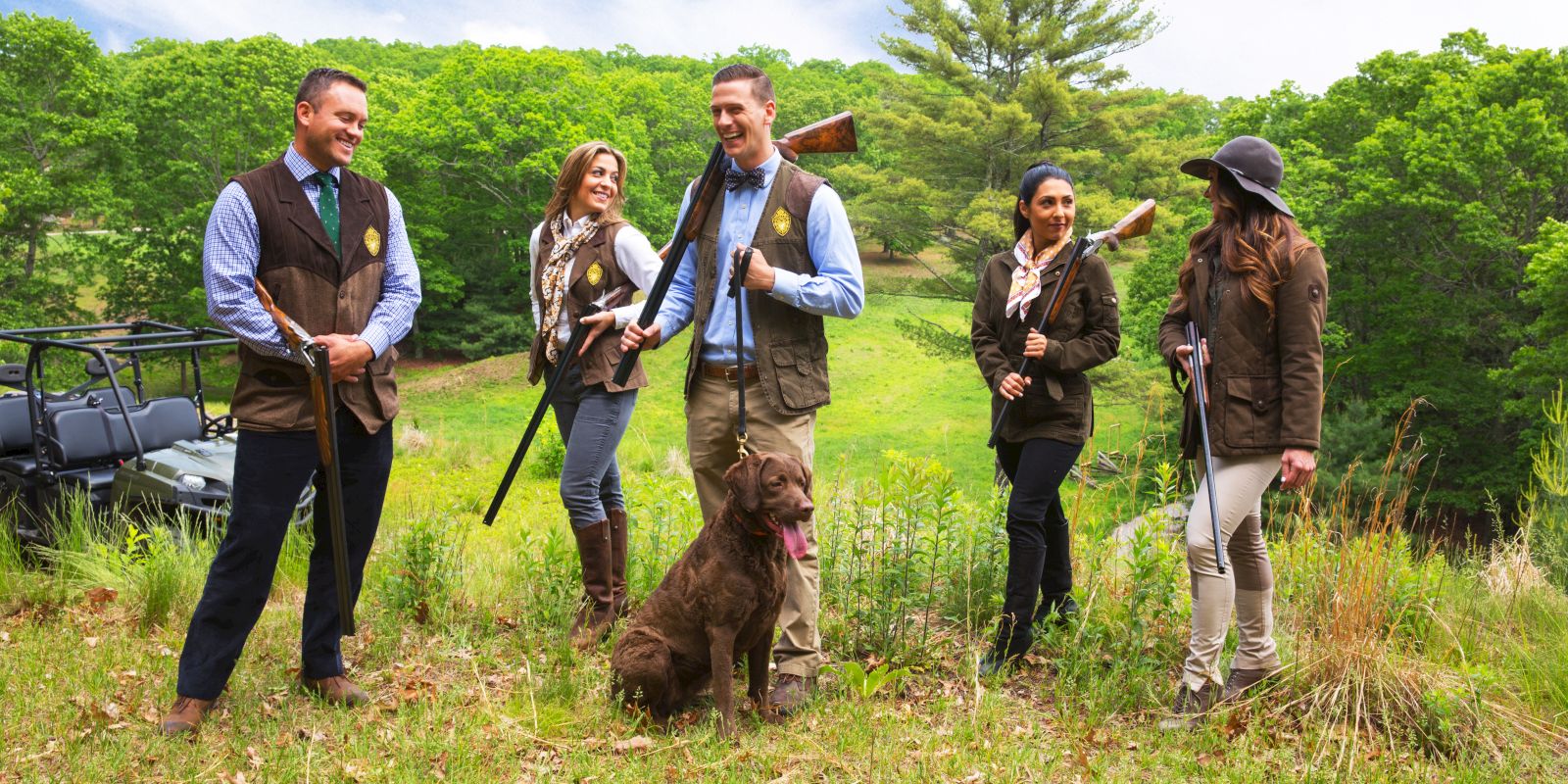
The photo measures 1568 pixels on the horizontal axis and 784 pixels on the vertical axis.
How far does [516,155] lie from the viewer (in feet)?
133

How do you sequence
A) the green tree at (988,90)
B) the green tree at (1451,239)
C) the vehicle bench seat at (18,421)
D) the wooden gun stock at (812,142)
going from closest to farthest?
the wooden gun stock at (812,142) → the vehicle bench seat at (18,421) → the green tree at (1451,239) → the green tree at (988,90)

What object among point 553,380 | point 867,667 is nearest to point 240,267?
point 553,380

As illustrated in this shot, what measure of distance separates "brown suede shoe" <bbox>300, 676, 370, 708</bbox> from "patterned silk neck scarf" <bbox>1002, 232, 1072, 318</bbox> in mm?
3173

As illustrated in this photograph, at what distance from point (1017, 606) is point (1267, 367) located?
4.79 feet

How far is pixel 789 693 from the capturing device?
4148 millimetres

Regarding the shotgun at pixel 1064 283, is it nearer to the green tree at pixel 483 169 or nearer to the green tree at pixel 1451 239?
the green tree at pixel 1451 239

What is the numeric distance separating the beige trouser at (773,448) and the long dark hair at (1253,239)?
165 centimetres

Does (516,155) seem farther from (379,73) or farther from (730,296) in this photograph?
(730,296)

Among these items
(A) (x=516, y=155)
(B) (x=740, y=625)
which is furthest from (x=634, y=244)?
(A) (x=516, y=155)

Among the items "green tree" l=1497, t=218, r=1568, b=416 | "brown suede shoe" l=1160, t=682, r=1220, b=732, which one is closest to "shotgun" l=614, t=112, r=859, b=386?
"brown suede shoe" l=1160, t=682, r=1220, b=732

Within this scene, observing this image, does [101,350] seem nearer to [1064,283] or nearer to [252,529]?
[252,529]

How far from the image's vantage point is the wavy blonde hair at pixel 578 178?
5199 millimetres

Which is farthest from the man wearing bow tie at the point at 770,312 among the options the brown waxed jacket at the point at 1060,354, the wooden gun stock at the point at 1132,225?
the wooden gun stock at the point at 1132,225

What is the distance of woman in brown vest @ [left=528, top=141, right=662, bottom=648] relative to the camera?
4973mm
